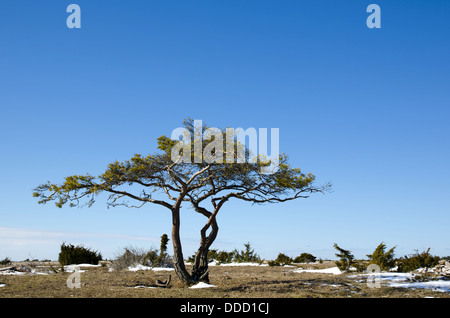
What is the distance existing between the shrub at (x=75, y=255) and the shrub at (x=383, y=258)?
64.7ft

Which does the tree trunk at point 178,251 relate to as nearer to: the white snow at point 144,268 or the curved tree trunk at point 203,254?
the curved tree trunk at point 203,254

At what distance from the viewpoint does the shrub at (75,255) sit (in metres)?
29.8

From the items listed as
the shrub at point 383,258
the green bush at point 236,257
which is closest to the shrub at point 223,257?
the green bush at point 236,257

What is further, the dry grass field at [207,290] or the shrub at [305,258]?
the shrub at [305,258]

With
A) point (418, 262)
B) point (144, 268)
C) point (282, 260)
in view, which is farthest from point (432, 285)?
point (282, 260)

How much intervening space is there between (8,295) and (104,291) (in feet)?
10.2

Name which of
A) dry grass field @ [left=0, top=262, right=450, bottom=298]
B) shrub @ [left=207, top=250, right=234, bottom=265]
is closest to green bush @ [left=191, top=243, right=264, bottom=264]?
shrub @ [left=207, top=250, right=234, bottom=265]

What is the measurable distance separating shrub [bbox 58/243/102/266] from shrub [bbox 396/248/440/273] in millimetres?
21101

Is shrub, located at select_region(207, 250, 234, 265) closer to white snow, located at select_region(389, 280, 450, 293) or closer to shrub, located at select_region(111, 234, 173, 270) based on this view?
shrub, located at select_region(111, 234, 173, 270)

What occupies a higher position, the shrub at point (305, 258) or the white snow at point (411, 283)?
the white snow at point (411, 283)

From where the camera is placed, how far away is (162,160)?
668 inches

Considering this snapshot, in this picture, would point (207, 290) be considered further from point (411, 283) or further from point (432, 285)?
point (432, 285)

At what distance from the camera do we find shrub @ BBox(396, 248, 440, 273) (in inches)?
886
